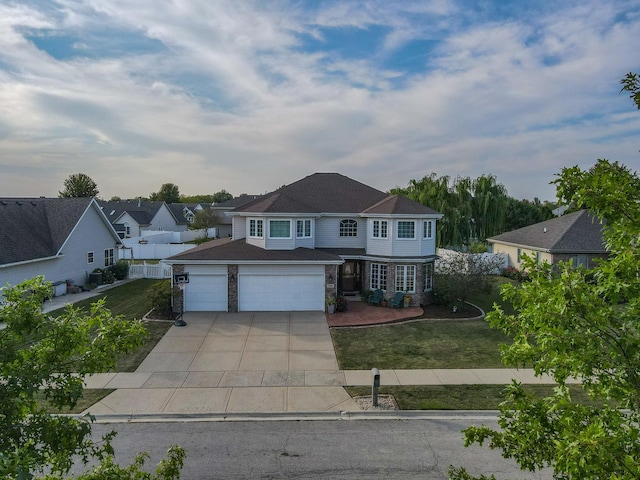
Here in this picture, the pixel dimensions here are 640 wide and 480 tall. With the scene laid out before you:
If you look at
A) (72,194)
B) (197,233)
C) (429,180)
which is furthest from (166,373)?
(72,194)

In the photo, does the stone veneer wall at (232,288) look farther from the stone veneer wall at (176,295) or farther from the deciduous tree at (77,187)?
the deciduous tree at (77,187)

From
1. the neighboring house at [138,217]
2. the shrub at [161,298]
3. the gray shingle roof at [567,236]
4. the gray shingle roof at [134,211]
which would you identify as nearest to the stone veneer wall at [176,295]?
the shrub at [161,298]

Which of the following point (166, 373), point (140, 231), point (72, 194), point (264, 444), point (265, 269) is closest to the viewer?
point (264, 444)

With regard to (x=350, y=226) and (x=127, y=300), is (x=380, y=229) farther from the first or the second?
(x=127, y=300)

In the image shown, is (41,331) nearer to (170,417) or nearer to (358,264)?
(170,417)

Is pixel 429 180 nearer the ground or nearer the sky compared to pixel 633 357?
nearer the sky

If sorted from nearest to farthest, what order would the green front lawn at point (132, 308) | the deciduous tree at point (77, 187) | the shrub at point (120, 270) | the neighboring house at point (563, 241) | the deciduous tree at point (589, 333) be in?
the deciduous tree at point (589, 333) < the green front lawn at point (132, 308) < the neighboring house at point (563, 241) < the shrub at point (120, 270) < the deciduous tree at point (77, 187)

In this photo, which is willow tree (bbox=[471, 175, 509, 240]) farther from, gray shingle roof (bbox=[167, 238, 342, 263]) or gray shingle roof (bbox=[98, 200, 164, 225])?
gray shingle roof (bbox=[98, 200, 164, 225])
